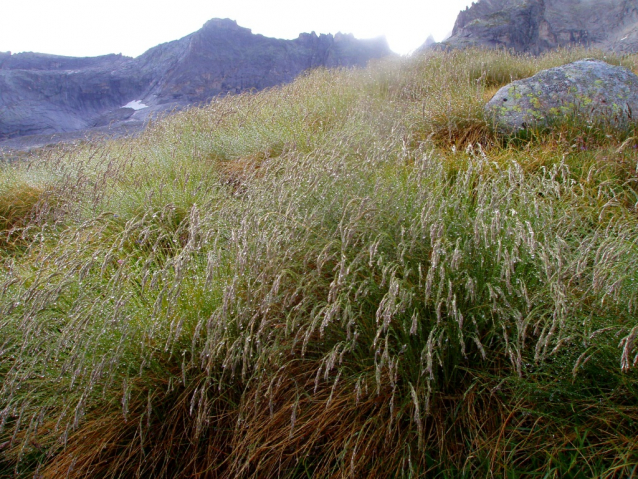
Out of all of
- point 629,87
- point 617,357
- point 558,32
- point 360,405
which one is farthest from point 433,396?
point 558,32

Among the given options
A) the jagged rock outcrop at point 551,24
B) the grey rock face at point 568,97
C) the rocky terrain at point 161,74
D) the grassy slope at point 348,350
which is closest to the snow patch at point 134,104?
the rocky terrain at point 161,74

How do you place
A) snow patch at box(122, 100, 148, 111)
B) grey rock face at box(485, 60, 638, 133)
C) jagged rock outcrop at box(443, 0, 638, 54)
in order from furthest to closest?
1. snow patch at box(122, 100, 148, 111)
2. jagged rock outcrop at box(443, 0, 638, 54)
3. grey rock face at box(485, 60, 638, 133)

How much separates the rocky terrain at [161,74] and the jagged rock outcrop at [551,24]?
11285 mm

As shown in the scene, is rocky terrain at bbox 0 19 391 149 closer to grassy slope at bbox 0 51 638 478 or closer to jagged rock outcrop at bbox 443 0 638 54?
jagged rock outcrop at bbox 443 0 638 54

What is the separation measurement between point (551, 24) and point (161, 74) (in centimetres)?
3255

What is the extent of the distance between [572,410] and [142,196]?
3295 mm

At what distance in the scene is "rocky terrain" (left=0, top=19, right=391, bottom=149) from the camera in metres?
31.4

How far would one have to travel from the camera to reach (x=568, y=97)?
3.92m

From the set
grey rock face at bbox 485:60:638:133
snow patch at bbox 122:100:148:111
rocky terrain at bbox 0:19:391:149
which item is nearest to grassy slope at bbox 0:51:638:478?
grey rock face at bbox 485:60:638:133

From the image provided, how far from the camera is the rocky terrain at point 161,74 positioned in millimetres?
31438

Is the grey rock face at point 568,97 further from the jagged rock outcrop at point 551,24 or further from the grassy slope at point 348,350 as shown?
the jagged rock outcrop at point 551,24

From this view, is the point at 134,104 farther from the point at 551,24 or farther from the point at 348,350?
the point at 348,350

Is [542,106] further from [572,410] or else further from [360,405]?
[360,405]

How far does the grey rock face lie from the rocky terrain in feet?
92.3
